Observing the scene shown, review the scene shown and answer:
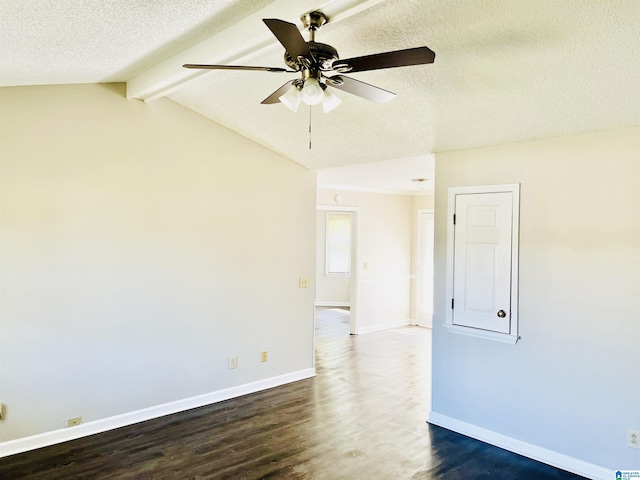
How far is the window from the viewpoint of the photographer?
379 inches

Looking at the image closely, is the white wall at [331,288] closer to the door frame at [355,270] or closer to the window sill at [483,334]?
the door frame at [355,270]

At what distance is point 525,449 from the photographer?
3141 millimetres

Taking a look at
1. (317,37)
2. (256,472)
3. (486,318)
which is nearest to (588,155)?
(486,318)

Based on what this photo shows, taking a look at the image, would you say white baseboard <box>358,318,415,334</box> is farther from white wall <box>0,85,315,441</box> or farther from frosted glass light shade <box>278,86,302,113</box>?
frosted glass light shade <box>278,86,302,113</box>

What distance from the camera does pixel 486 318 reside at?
3.36m

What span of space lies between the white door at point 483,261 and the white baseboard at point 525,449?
833 mm

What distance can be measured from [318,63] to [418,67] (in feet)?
3.08

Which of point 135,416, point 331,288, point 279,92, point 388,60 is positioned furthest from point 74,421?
point 331,288

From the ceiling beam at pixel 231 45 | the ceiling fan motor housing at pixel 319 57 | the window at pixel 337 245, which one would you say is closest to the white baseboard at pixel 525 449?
the ceiling fan motor housing at pixel 319 57

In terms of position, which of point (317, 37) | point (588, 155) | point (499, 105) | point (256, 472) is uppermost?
point (317, 37)

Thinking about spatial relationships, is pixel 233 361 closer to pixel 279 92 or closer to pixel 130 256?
pixel 130 256

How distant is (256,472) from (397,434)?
1.20 meters

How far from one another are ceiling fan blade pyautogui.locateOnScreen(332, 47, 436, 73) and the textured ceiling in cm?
35

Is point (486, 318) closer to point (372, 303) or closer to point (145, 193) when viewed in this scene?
point (145, 193)
